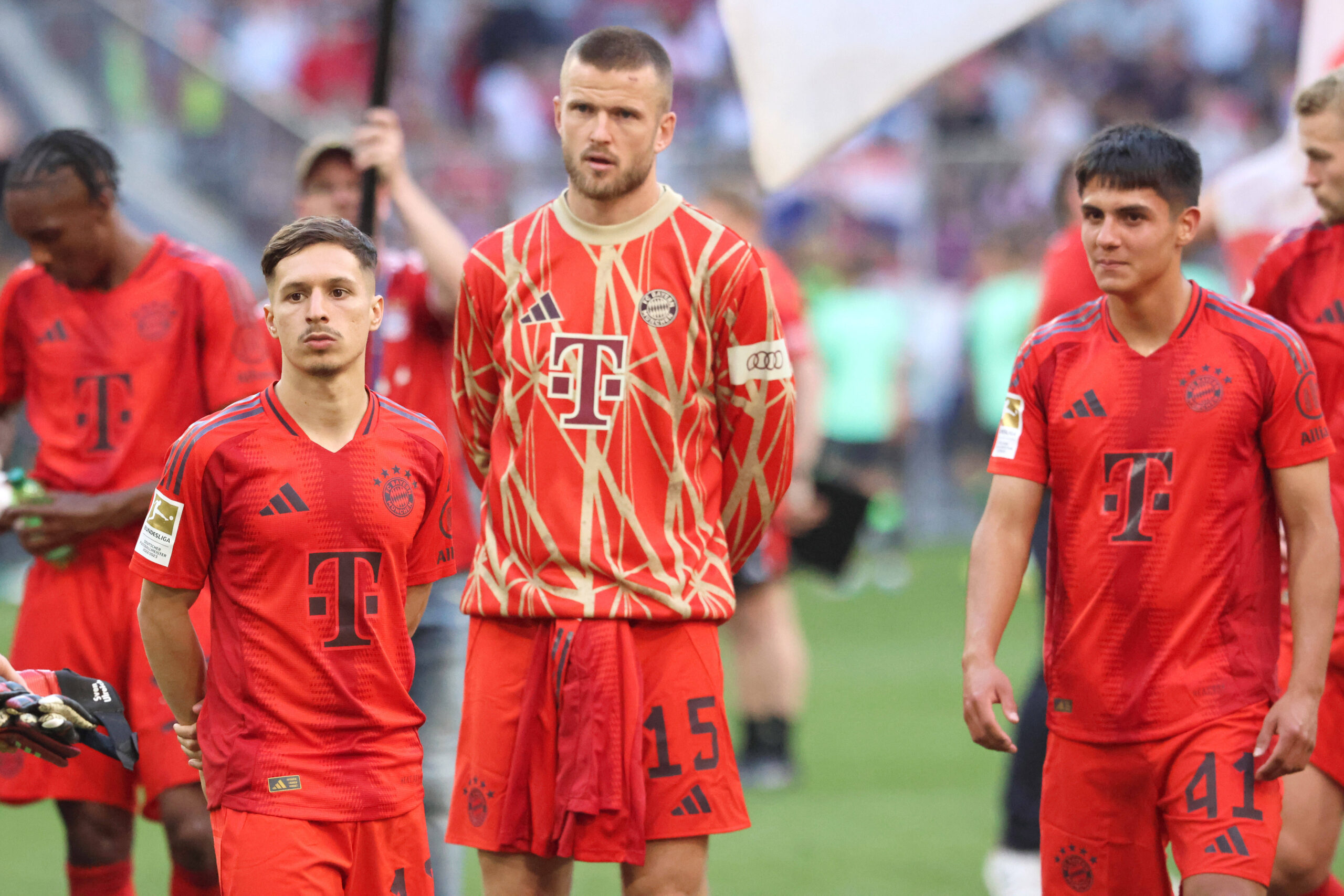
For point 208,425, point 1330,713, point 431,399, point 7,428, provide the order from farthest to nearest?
point 431,399, point 7,428, point 1330,713, point 208,425

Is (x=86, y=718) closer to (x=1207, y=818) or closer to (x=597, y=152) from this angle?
(x=597, y=152)

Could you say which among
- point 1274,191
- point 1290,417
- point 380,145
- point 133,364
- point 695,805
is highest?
point 1274,191

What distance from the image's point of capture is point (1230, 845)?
165 inches

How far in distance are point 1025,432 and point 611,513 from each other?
1.05 meters

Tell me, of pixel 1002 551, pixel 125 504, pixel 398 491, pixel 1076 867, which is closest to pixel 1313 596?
pixel 1002 551

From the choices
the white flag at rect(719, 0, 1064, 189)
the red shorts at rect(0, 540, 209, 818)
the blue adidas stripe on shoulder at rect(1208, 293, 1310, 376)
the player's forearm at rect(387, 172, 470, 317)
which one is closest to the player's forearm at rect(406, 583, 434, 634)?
the red shorts at rect(0, 540, 209, 818)

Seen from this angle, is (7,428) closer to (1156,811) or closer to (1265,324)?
(1156,811)

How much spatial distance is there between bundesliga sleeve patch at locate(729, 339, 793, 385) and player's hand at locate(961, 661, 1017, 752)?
87cm

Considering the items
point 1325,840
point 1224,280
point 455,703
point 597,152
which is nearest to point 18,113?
point 1224,280

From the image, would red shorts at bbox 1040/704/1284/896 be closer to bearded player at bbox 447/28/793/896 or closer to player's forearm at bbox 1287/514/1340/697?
player's forearm at bbox 1287/514/1340/697

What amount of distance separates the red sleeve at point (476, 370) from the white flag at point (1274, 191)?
271cm

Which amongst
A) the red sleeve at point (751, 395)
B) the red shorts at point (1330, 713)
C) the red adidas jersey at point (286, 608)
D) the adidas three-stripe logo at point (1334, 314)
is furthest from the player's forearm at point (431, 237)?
the red shorts at point (1330, 713)

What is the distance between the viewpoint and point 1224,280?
1653 centimetres

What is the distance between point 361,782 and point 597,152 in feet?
5.26
